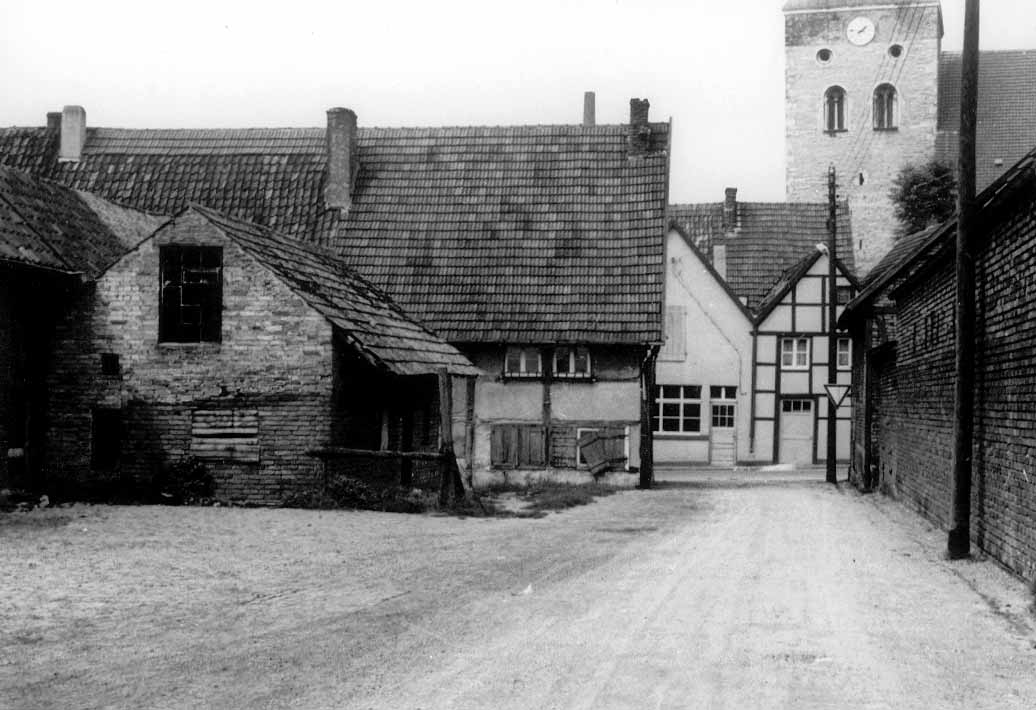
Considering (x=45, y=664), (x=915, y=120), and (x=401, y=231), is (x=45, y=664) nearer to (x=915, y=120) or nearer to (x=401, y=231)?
(x=401, y=231)

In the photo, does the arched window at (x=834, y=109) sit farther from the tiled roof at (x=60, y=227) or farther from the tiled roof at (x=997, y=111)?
the tiled roof at (x=60, y=227)

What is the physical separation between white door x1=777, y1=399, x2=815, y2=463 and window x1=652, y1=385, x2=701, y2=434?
269cm

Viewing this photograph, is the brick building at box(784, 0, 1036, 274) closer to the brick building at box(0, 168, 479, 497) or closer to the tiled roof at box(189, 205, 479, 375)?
the tiled roof at box(189, 205, 479, 375)

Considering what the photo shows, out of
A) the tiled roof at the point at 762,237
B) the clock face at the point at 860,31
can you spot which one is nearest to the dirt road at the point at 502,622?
the tiled roof at the point at 762,237

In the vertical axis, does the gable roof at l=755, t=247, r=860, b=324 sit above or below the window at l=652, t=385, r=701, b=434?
above

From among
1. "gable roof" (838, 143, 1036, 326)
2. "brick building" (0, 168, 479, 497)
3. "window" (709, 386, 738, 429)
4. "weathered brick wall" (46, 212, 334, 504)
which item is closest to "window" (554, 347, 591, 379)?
"gable roof" (838, 143, 1036, 326)

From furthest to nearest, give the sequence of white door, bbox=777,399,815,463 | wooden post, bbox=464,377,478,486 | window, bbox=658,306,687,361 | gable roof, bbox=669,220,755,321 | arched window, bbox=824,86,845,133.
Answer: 1. arched window, bbox=824,86,845,133
2. white door, bbox=777,399,815,463
3. window, bbox=658,306,687,361
4. gable roof, bbox=669,220,755,321
5. wooden post, bbox=464,377,478,486

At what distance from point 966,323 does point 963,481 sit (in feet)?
5.89

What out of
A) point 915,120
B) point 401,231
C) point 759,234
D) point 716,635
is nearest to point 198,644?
point 716,635

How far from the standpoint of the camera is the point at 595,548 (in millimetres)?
14914

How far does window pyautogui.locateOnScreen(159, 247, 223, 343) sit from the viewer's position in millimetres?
19766

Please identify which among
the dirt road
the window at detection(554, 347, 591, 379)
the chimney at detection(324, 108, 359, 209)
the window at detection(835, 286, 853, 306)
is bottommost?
the dirt road

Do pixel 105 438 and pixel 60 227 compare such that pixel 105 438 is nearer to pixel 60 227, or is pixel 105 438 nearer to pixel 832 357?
pixel 60 227

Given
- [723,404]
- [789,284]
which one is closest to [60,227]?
[723,404]
